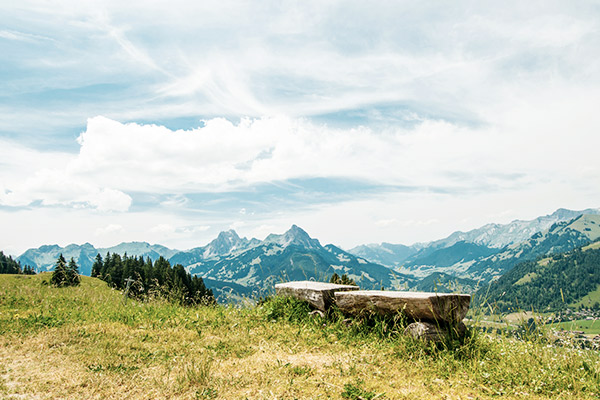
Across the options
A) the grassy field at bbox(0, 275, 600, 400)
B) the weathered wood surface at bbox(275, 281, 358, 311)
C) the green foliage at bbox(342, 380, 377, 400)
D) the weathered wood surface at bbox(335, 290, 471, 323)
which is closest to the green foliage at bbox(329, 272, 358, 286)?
the weathered wood surface at bbox(275, 281, 358, 311)

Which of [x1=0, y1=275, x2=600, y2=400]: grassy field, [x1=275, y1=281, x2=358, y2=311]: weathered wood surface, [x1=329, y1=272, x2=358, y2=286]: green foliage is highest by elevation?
[x1=275, y1=281, x2=358, y2=311]: weathered wood surface

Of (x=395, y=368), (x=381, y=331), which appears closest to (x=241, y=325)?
(x=381, y=331)

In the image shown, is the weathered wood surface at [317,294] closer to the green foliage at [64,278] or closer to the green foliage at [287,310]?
the green foliage at [287,310]

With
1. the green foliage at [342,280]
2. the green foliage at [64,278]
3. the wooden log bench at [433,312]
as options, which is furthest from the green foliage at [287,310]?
the green foliage at [64,278]

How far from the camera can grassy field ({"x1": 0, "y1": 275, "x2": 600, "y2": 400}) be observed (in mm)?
6328

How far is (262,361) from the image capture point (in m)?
7.96

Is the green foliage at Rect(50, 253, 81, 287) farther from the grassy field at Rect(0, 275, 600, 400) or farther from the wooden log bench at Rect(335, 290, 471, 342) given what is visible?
the wooden log bench at Rect(335, 290, 471, 342)

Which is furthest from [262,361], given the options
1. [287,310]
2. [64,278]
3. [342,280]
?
[64,278]

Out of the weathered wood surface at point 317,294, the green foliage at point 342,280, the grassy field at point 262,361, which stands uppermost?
the weathered wood surface at point 317,294

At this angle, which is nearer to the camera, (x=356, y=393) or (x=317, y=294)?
(x=356, y=393)

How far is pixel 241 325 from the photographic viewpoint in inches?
435

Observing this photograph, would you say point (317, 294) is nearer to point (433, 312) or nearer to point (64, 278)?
point (433, 312)

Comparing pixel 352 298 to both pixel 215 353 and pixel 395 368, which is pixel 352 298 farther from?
pixel 215 353

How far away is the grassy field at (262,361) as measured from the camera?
249 inches
